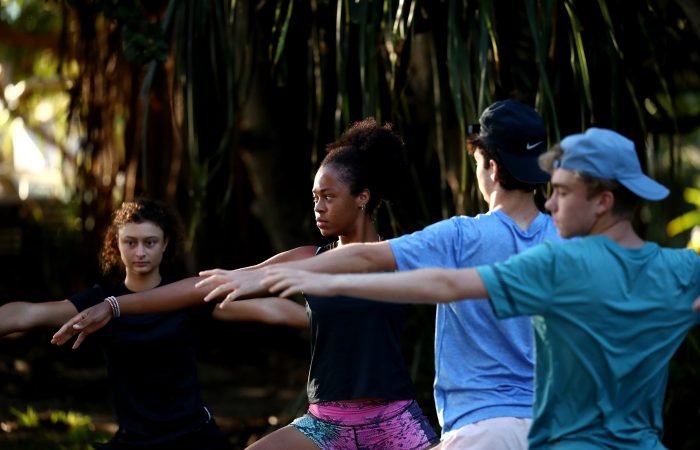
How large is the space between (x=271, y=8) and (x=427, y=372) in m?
2.28

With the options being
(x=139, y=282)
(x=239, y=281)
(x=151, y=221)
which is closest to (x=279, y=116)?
(x=151, y=221)

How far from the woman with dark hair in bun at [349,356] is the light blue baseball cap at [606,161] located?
1.28 metres

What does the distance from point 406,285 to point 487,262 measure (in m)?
0.56

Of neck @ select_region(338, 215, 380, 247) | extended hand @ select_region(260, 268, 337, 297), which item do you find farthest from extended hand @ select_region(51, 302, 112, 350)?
extended hand @ select_region(260, 268, 337, 297)

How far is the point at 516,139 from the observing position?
3.34m

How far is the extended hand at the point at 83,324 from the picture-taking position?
12.0ft

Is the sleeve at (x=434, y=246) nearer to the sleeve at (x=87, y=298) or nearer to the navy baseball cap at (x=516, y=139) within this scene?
the navy baseball cap at (x=516, y=139)

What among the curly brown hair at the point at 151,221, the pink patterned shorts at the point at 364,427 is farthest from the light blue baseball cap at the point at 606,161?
the curly brown hair at the point at 151,221

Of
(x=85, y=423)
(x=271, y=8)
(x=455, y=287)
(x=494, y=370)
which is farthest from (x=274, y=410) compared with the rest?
(x=455, y=287)

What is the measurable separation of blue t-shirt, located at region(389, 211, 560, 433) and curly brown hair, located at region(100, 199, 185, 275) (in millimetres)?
1610

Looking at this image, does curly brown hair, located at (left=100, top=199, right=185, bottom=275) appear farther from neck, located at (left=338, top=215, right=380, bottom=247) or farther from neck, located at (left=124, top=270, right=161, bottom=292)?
neck, located at (left=338, top=215, right=380, bottom=247)

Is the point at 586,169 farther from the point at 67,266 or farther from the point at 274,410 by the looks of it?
the point at 67,266

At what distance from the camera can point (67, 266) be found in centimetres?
1072

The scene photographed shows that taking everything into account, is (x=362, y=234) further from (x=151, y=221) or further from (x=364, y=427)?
(x=151, y=221)
